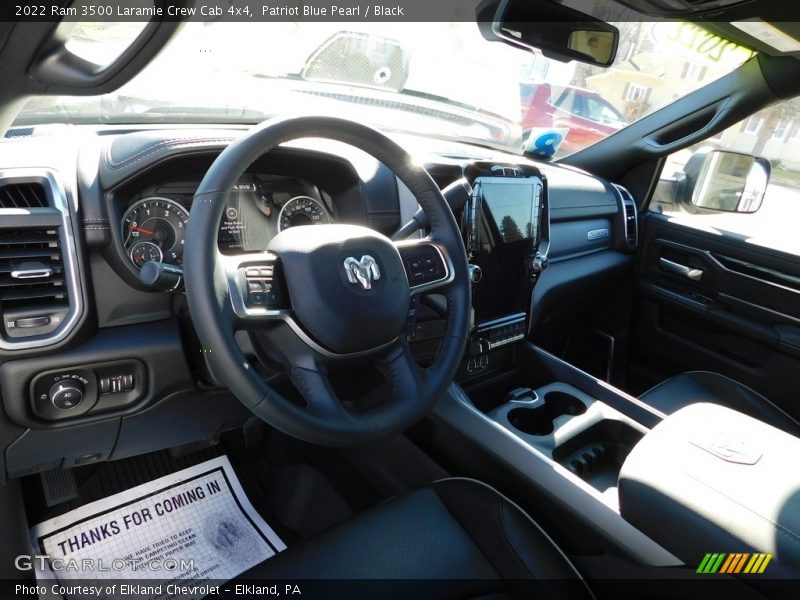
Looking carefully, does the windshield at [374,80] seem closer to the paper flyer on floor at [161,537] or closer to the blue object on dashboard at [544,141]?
the blue object on dashboard at [544,141]

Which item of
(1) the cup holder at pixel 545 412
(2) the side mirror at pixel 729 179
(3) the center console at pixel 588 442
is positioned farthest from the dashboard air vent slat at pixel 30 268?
(2) the side mirror at pixel 729 179

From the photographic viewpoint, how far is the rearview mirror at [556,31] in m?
1.72

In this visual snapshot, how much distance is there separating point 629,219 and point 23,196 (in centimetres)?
248

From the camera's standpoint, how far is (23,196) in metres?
1.30

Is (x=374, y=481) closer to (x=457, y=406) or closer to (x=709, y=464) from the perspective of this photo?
(x=457, y=406)

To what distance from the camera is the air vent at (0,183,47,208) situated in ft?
4.20

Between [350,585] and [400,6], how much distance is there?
2.07 m

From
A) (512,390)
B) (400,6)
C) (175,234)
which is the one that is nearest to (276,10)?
(400,6)

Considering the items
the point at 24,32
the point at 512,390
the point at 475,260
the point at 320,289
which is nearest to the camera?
the point at 24,32

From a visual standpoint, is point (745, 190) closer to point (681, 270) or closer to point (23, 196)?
point (681, 270)

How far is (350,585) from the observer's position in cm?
123

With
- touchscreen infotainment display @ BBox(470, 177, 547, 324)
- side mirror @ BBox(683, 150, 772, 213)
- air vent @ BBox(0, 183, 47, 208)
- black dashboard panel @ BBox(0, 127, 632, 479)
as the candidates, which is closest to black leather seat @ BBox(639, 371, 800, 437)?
touchscreen infotainment display @ BBox(470, 177, 547, 324)

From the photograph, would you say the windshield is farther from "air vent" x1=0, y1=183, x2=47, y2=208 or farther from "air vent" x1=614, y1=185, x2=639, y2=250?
"air vent" x1=614, y1=185, x2=639, y2=250

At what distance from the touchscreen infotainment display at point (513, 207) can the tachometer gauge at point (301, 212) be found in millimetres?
513
